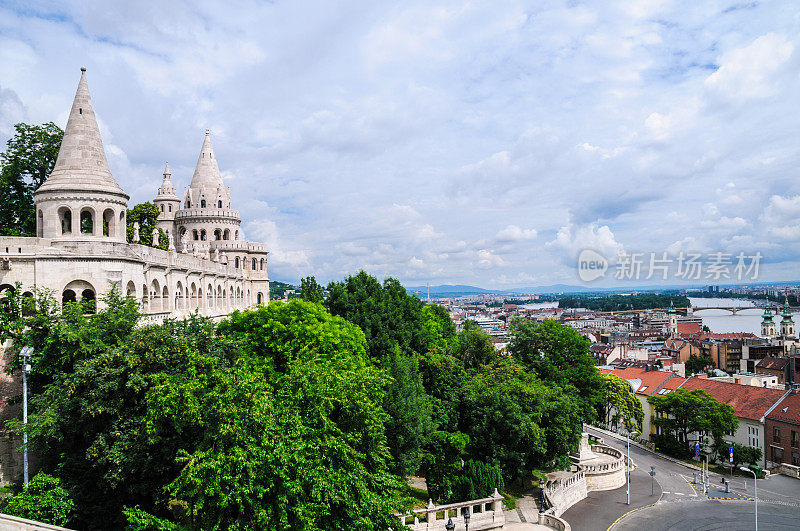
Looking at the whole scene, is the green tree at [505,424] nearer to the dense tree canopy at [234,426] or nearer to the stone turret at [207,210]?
the dense tree canopy at [234,426]

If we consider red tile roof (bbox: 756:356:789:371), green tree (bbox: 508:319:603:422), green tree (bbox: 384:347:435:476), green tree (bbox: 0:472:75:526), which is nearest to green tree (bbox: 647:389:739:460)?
green tree (bbox: 508:319:603:422)

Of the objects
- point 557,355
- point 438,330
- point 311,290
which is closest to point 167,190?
point 311,290

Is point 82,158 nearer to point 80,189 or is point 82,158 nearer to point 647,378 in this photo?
point 80,189

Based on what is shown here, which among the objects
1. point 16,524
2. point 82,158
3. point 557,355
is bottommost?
point 16,524

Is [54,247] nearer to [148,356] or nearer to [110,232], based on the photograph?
[110,232]

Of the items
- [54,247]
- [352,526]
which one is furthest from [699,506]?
[54,247]

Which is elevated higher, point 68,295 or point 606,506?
point 68,295

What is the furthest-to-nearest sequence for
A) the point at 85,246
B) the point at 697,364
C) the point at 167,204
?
the point at 697,364, the point at 167,204, the point at 85,246
